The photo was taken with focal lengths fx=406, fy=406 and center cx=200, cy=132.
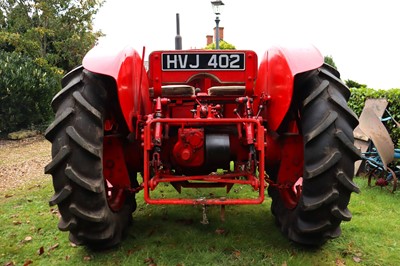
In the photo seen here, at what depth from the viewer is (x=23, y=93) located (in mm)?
11773

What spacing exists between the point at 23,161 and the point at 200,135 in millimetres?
6738

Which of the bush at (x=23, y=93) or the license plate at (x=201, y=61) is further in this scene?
the bush at (x=23, y=93)

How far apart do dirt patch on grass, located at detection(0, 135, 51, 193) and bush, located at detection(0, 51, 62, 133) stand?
704mm

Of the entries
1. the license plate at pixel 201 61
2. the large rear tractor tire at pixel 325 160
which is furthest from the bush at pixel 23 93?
the large rear tractor tire at pixel 325 160

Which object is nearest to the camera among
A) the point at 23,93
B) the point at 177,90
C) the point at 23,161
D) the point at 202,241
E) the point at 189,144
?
the point at 189,144

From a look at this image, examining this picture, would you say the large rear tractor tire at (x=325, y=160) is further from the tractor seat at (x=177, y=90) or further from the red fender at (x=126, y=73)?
the red fender at (x=126, y=73)

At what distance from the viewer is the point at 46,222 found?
424cm

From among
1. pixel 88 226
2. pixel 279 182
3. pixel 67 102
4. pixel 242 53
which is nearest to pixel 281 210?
pixel 279 182

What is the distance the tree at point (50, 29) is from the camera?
14.0 m

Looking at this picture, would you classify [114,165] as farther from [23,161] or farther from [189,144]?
[23,161]

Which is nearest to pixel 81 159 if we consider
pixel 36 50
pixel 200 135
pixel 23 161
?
pixel 200 135

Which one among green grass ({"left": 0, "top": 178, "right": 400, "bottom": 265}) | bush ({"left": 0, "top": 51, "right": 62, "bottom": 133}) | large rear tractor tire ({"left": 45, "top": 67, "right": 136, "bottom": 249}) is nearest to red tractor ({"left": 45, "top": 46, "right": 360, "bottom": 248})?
large rear tractor tire ({"left": 45, "top": 67, "right": 136, "bottom": 249})

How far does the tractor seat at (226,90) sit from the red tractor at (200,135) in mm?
14

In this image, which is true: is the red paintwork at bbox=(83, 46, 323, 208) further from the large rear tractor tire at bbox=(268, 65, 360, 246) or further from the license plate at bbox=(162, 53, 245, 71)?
the large rear tractor tire at bbox=(268, 65, 360, 246)
